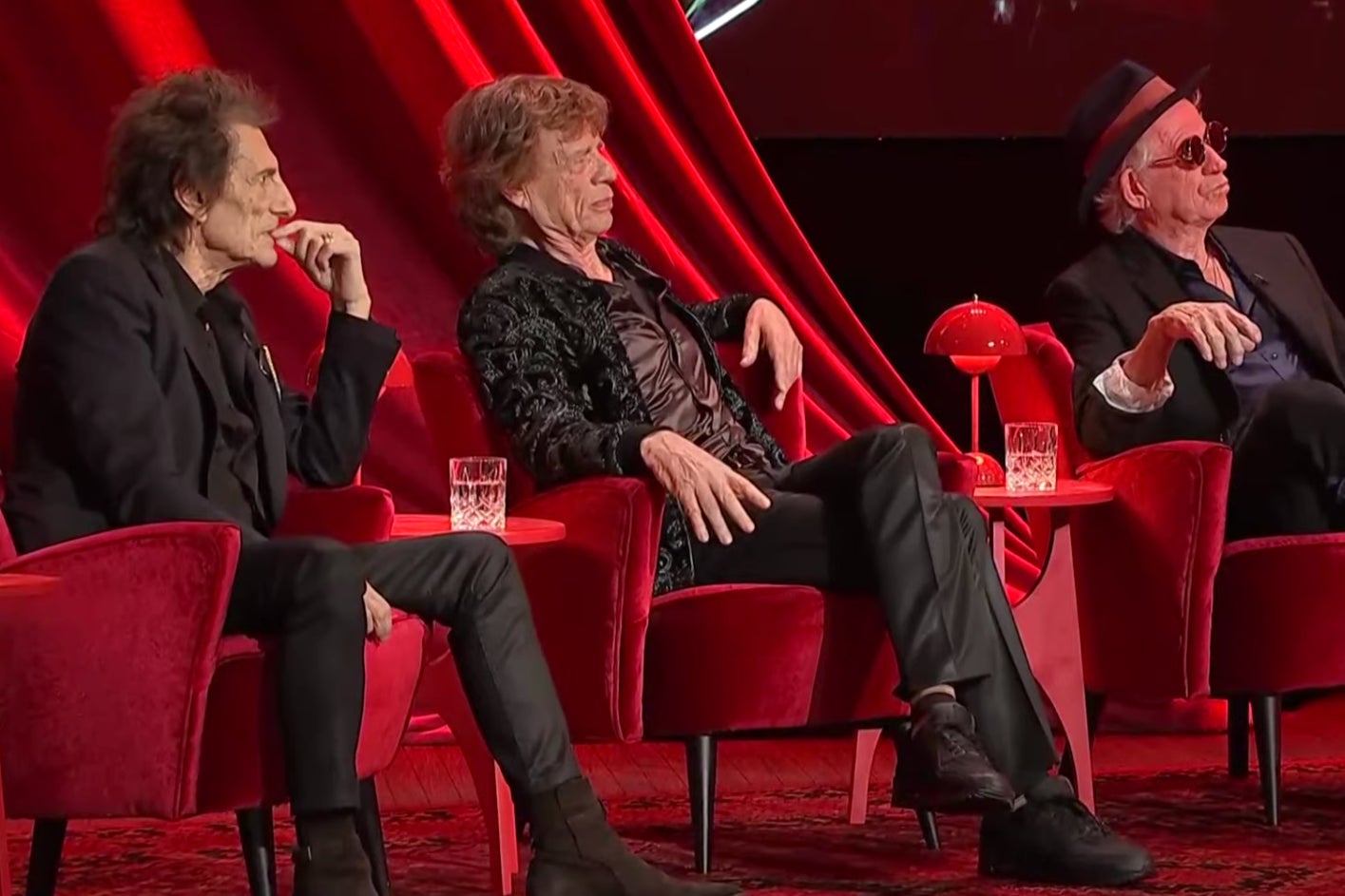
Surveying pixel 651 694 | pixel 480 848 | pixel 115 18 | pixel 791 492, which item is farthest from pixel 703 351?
pixel 115 18

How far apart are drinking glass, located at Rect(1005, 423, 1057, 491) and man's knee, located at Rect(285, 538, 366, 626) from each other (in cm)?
134

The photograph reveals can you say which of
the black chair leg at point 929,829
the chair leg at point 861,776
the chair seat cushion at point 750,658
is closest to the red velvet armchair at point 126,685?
the chair seat cushion at point 750,658

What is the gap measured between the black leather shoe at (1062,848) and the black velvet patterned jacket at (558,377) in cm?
61

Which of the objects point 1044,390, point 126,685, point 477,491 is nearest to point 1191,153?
point 1044,390

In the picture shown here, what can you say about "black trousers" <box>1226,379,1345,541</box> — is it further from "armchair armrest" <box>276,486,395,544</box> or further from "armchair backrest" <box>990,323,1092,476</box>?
"armchair armrest" <box>276,486,395,544</box>

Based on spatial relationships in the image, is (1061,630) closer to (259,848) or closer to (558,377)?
(558,377)

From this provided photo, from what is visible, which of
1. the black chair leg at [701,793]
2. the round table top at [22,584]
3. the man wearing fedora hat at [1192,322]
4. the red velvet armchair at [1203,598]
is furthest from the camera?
the man wearing fedora hat at [1192,322]

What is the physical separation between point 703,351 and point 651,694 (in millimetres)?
643

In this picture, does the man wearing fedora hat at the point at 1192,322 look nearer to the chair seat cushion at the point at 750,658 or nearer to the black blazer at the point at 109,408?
the chair seat cushion at the point at 750,658

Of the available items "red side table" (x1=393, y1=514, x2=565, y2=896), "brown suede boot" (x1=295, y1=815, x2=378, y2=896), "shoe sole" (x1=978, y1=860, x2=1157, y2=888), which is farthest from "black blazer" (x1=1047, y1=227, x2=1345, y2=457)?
"brown suede boot" (x1=295, y1=815, x2=378, y2=896)

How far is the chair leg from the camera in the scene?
3766mm

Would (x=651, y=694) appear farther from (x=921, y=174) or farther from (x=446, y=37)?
(x=921, y=174)

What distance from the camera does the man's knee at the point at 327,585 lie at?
2.62 m

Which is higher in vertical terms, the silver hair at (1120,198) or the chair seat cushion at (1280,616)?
the silver hair at (1120,198)
